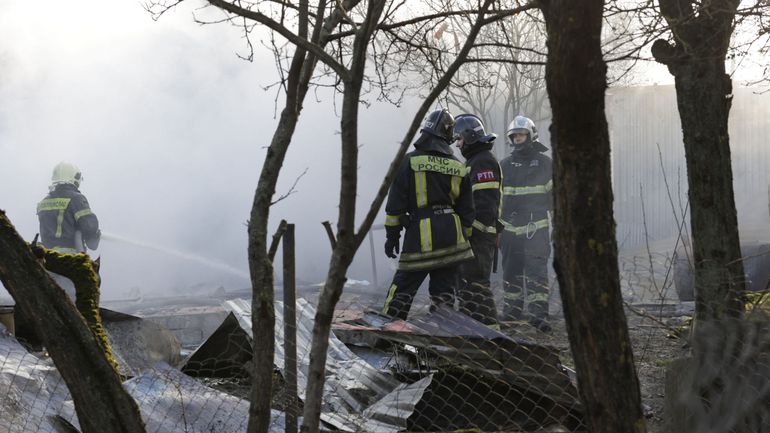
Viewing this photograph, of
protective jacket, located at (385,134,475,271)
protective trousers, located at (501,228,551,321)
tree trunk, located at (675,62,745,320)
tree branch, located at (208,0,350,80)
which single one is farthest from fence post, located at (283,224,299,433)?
protective trousers, located at (501,228,551,321)

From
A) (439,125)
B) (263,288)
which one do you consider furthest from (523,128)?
(263,288)

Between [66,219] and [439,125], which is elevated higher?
[439,125]

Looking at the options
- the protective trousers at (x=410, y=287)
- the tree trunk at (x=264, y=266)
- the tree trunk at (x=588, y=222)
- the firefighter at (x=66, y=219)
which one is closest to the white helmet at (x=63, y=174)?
the firefighter at (x=66, y=219)

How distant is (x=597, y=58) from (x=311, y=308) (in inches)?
180

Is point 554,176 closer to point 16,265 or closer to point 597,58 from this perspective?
point 597,58

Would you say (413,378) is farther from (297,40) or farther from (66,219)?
(66,219)

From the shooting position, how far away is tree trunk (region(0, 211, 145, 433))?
8.93 feet

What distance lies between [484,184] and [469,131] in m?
0.46

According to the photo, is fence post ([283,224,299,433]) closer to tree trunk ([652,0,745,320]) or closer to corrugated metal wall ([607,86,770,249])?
tree trunk ([652,0,745,320])

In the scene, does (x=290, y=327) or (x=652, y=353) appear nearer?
(x=290, y=327)

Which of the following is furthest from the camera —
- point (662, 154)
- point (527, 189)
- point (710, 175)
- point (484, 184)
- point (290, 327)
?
point (662, 154)

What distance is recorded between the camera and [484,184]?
23.9 ft

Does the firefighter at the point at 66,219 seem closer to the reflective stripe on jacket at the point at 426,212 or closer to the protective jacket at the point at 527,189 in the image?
the reflective stripe on jacket at the point at 426,212

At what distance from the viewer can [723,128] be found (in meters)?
4.43
